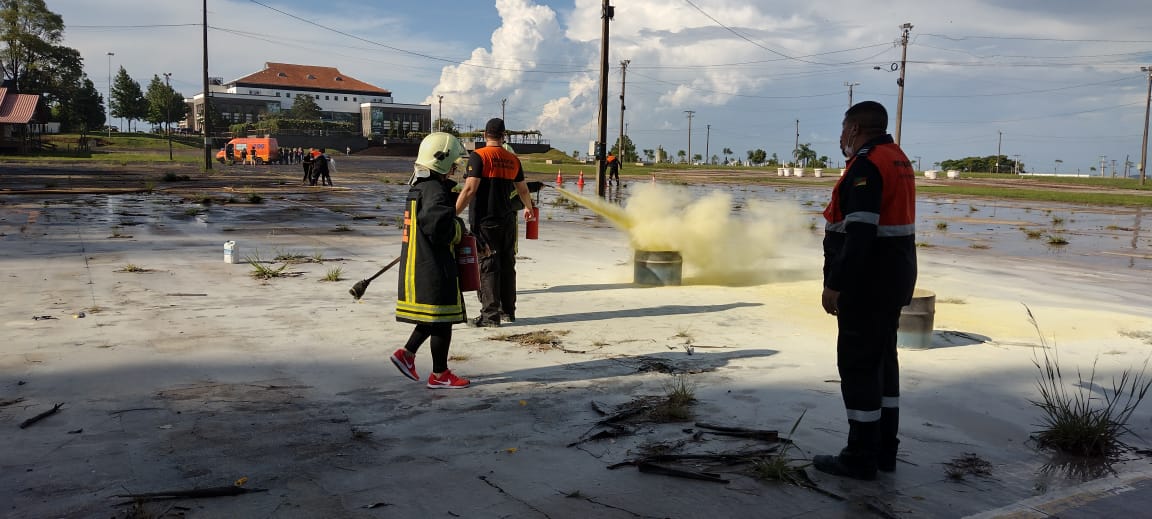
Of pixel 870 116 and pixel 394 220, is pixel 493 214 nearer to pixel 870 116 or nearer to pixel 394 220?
pixel 870 116

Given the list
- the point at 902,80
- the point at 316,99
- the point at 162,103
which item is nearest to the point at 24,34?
the point at 162,103

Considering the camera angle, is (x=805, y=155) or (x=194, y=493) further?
(x=805, y=155)

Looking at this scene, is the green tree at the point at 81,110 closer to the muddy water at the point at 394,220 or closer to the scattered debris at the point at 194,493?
the muddy water at the point at 394,220

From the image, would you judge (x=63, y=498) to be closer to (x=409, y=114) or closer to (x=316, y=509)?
(x=316, y=509)

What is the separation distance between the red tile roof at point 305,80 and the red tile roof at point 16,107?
72.5m

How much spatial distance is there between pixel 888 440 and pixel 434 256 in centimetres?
292

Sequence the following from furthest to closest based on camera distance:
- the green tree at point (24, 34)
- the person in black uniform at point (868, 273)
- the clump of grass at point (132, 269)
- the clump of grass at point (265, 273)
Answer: the green tree at point (24, 34) < the clump of grass at point (132, 269) < the clump of grass at point (265, 273) < the person in black uniform at point (868, 273)

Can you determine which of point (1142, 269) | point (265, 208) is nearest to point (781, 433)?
point (1142, 269)

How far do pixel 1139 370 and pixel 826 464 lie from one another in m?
3.80

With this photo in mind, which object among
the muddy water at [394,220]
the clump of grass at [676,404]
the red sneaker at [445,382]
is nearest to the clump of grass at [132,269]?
the muddy water at [394,220]

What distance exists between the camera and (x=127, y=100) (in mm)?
104875

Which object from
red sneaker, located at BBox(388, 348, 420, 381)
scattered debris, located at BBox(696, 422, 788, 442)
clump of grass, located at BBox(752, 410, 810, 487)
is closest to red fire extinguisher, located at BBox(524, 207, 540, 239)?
red sneaker, located at BBox(388, 348, 420, 381)

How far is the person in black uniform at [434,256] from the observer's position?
505 centimetres

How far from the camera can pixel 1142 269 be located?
12992 millimetres
